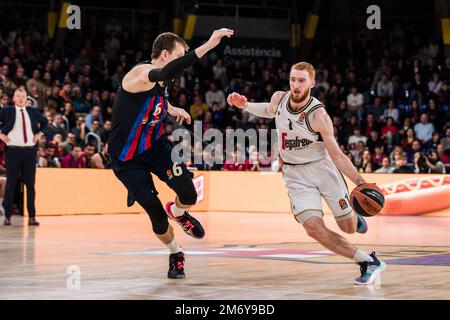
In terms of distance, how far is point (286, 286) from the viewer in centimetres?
836

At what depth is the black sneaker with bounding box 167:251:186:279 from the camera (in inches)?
357

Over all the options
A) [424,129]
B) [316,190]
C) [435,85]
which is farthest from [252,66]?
[316,190]

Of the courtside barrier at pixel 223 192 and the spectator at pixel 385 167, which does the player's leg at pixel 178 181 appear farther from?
the spectator at pixel 385 167

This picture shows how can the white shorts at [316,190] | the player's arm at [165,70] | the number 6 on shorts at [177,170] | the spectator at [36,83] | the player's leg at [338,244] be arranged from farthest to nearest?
the spectator at [36,83] → the number 6 on shorts at [177,170] → the white shorts at [316,190] → the player's leg at [338,244] → the player's arm at [165,70]

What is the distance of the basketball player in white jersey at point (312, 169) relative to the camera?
8.69 meters

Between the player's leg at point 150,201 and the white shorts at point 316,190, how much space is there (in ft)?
4.19

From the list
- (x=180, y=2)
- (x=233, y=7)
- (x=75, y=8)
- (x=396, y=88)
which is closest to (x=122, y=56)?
(x=75, y=8)

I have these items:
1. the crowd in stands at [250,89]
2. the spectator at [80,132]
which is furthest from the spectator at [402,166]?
the spectator at [80,132]

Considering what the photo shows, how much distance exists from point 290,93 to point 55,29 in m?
21.2

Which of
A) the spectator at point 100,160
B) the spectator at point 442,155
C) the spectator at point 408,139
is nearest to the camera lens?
the spectator at point 100,160

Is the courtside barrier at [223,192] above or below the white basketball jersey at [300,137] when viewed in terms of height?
below

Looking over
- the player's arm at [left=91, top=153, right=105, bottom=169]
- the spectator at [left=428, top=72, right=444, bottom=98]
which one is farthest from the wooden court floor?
the spectator at [left=428, top=72, right=444, bottom=98]

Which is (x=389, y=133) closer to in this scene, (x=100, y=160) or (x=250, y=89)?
(x=250, y=89)

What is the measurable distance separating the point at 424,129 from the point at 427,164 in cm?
321
